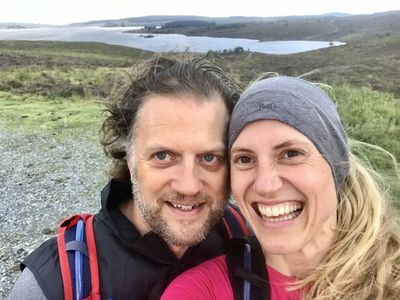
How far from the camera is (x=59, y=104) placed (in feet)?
65.3

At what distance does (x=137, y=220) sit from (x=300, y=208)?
0.94 metres

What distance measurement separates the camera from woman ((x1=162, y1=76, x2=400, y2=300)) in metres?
1.88

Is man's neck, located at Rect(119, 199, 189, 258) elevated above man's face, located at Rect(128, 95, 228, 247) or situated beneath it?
situated beneath

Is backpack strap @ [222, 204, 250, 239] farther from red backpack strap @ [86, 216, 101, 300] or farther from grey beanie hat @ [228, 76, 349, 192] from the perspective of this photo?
red backpack strap @ [86, 216, 101, 300]

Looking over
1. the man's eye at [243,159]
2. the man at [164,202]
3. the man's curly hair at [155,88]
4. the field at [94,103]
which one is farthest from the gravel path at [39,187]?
the man's eye at [243,159]

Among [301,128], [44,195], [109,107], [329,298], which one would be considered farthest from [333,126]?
[44,195]

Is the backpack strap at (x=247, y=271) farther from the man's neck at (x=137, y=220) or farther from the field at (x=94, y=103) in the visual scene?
the field at (x=94, y=103)

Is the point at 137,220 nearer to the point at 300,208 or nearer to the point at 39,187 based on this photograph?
the point at 300,208

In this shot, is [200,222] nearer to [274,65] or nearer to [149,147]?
[149,147]

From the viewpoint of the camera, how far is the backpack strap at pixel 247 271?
1.90 metres

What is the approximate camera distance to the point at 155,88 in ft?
8.09

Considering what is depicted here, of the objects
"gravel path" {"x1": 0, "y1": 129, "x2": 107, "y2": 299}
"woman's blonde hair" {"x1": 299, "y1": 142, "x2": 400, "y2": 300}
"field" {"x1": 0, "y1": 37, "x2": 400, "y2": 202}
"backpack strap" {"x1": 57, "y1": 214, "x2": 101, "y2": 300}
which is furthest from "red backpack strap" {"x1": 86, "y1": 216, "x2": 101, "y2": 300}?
"gravel path" {"x1": 0, "y1": 129, "x2": 107, "y2": 299}

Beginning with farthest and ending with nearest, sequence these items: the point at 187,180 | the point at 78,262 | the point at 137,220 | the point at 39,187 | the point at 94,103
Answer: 1. the point at 39,187
2. the point at 94,103
3. the point at 137,220
4. the point at 187,180
5. the point at 78,262

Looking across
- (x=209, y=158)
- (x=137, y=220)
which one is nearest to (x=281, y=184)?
(x=209, y=158)
